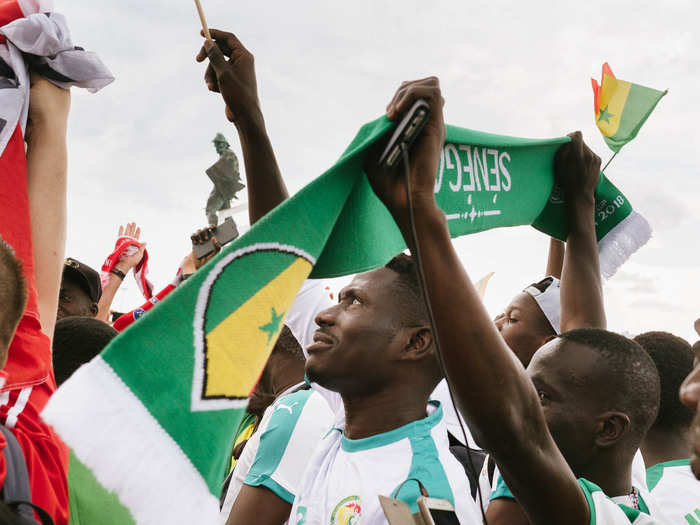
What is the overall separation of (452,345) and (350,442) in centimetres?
105

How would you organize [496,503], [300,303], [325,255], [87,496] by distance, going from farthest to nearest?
[300,303] < [496,503] < [325,255] < [87,496]

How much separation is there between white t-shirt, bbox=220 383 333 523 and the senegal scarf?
1.23 metres

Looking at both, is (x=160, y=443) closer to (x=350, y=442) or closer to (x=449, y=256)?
(x=449, y=256)

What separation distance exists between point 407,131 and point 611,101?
2.05 meters

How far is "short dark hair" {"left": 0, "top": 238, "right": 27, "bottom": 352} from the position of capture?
1605 mm

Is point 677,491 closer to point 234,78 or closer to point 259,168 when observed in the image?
point 259,168

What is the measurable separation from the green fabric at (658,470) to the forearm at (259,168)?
1.79m

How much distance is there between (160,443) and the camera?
130 cm

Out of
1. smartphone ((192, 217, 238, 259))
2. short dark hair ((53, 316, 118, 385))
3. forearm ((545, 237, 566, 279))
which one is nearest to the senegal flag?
forearm ((545, 237, 566, 279))

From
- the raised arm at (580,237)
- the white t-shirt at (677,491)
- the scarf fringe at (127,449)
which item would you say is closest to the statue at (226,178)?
the raised arm at (580,237)

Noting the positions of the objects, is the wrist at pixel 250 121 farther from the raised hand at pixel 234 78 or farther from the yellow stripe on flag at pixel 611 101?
the yellow stripe on flag at pixel 611 101

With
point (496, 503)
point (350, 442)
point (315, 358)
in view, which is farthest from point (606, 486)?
point (315, 358)

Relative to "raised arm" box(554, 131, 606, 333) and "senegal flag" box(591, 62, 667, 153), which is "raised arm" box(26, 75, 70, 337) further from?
"senegal flag" box(591, 62, 667, 153)

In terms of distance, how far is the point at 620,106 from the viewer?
331cm
